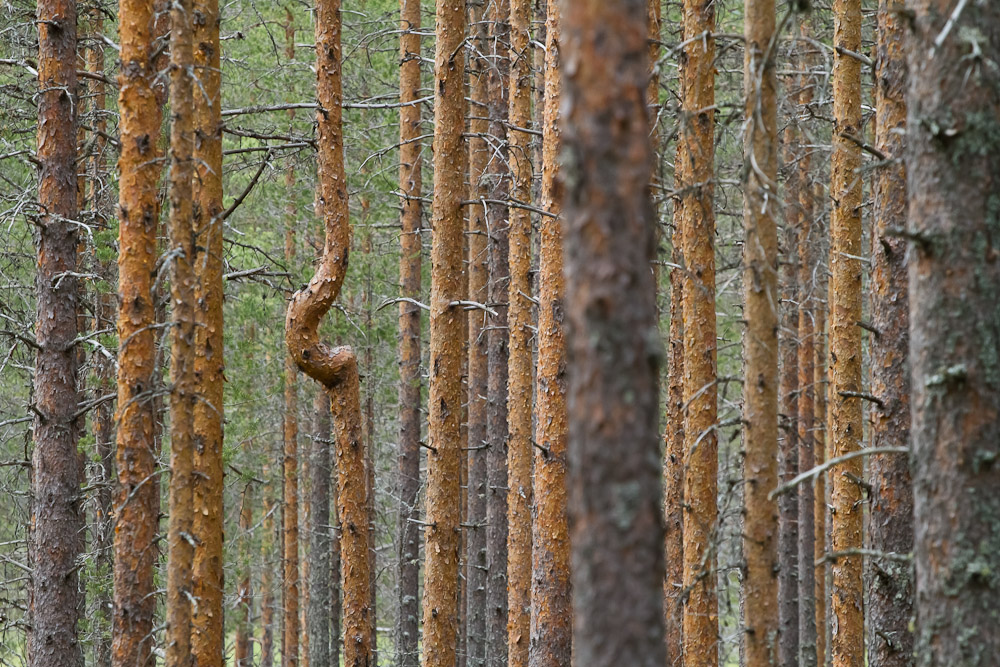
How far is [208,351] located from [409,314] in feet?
22.2

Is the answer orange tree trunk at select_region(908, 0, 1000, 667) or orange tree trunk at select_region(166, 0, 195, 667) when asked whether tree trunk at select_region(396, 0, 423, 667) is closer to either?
orange tree trunk at select_region(166, 0, 195, 667)

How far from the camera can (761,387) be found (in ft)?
19.7

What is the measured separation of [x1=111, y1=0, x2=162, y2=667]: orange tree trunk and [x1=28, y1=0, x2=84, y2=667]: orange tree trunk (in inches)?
73.6

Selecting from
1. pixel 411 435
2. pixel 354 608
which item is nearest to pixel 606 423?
pixel 354 608

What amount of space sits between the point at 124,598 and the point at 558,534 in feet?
11.2

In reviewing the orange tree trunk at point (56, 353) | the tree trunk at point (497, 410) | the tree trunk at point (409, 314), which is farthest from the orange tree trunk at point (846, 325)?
the orange tree trunk at point (56, 353)

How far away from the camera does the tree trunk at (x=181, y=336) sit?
21.5ft

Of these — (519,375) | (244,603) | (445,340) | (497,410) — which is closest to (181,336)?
(445,340)

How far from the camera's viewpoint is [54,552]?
9.48 meters

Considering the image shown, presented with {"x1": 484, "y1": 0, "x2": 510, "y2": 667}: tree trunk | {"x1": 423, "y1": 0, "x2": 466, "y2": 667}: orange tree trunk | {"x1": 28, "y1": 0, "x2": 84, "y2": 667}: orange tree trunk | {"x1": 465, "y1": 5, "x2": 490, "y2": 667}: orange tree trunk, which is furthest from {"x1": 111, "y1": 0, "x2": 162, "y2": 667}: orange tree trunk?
{"x1": 465, "y1": 5, "x2": 490, "y2": 667}: orange tree trunk

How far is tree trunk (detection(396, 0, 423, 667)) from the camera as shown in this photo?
13.9m

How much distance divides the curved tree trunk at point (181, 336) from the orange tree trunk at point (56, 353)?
3.20 metres

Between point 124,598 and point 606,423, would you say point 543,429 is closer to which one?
point 124,598

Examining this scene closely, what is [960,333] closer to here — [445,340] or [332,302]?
[445,340]
